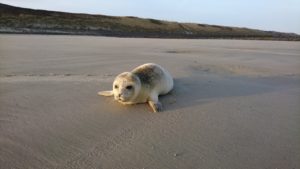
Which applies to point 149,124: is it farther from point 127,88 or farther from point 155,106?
point 127,88

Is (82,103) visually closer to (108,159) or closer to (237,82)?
(108,159)

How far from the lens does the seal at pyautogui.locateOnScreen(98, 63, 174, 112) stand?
14.6 feet

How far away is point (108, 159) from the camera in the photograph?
287 centimetres

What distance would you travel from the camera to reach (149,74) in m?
5.00

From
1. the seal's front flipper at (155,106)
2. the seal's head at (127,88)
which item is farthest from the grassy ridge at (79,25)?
the seal's front flipper at (155,106)

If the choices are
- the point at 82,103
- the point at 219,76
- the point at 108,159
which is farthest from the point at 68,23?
the point at 108,159

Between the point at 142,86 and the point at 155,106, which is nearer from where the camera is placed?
the point at 155,106

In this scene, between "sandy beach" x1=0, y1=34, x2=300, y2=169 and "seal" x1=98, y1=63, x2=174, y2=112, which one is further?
"seal" x1=98, y1=63, x2=174, y2=112

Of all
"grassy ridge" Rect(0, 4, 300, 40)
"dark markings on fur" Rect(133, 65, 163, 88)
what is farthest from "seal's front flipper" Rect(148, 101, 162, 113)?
"grassy ridge" Rect(0, 4, 300, 40)

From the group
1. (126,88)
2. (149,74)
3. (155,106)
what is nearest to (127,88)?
(126,88)

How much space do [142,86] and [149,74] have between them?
0.36 meters

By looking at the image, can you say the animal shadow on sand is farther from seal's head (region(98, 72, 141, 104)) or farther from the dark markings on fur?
seal's head (region(98, 72, 141, 104))

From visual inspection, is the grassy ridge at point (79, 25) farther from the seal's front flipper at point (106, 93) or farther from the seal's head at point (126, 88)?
the seal's head at point (126, 88)

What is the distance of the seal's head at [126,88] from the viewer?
4.43m
